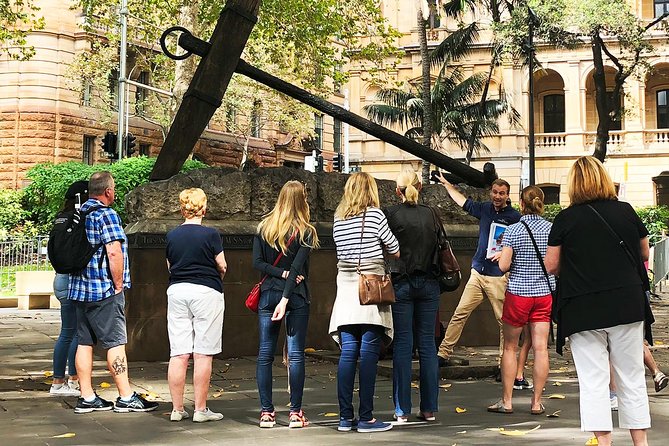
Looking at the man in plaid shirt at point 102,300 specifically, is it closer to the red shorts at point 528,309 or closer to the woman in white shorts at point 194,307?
the woman in white shorts at point 194,307

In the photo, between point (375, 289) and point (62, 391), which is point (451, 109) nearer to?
point (62, 391)

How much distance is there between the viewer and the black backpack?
24.6 feet

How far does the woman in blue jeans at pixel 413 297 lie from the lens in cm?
712

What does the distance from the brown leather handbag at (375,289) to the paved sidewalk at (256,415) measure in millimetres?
928

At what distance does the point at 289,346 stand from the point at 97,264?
68.5 inches

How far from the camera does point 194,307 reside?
23.5 ft

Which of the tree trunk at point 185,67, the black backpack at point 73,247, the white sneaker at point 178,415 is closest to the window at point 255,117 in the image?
the tree trunk at point 185,67

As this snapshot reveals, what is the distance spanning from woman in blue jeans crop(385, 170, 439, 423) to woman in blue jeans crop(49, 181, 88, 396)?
2.80m

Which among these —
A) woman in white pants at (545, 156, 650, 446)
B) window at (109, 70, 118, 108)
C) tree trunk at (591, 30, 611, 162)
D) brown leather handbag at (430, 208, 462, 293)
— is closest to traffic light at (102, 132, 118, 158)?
window at (109, 70, 118, 108)

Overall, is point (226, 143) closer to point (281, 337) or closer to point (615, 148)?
point (615, 148)

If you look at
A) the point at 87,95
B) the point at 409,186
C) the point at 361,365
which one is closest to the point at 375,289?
the point at 361,365

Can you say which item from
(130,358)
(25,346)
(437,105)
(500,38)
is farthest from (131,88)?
(130,358)

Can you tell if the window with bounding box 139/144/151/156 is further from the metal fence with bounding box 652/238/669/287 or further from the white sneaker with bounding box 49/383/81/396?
the white sneaker with bounding box 49/383/81/396

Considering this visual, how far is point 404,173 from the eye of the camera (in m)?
7.44
